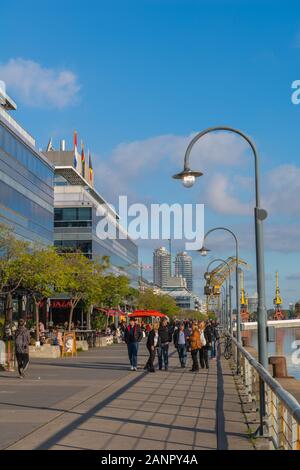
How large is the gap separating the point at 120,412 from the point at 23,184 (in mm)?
44081

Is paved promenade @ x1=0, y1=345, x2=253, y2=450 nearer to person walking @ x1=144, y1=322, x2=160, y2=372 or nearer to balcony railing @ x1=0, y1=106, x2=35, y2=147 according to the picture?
person walking @ x1=144, y1=322, x2=160, y2=372

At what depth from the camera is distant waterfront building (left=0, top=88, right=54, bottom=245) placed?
50.1 meters

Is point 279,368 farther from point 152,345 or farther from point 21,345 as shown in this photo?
point 21,345

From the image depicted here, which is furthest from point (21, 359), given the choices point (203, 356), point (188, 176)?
point (188, 176)

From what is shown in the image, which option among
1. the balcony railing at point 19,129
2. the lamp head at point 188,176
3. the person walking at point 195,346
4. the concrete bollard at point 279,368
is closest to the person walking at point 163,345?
the person walking at point 195,346

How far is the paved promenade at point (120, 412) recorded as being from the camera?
10023mm

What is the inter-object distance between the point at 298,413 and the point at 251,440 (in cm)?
449

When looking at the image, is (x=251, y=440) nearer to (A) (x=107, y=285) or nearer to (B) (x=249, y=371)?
(B) (x=249, y=371)

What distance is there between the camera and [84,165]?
4085 inches

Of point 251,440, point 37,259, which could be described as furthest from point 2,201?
point 251,440

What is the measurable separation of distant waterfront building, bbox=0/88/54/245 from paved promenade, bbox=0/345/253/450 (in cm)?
2821

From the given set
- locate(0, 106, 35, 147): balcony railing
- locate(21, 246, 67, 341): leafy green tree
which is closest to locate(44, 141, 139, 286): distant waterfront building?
locate(0, 106, 35, 147): balcony railing

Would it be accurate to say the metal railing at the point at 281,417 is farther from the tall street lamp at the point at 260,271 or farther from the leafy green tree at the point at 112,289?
the leafy green tree at the point at 112,289
